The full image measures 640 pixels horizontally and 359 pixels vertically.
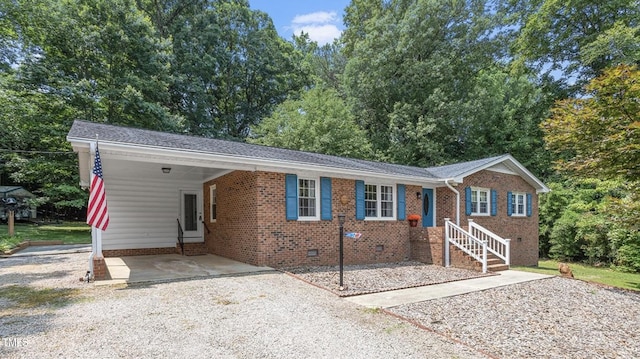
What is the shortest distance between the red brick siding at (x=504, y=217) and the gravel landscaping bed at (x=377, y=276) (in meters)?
3.17

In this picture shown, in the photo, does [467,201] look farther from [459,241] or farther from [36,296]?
[36,296]

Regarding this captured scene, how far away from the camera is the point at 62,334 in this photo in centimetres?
398

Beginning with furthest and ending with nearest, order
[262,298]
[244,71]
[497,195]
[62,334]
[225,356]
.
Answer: [244,71], [497,195], [262,298], [62,334], [225,356]

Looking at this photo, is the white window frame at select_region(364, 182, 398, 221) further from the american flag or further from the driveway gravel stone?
the american flag

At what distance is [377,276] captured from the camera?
8289 mm

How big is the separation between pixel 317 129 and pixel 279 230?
1334 centimetres

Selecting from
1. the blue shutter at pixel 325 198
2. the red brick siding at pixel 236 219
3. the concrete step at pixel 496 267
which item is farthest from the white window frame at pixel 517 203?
the red brick siding at pixel 236 219

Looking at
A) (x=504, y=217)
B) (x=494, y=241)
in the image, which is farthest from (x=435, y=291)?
(x=504, y=217)

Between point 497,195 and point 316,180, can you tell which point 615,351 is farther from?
point 497,195

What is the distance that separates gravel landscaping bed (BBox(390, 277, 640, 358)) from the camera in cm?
414

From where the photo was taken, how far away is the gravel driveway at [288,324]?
12.3 feet

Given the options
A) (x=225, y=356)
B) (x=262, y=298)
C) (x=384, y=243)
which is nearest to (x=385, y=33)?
(x=384, y=243)

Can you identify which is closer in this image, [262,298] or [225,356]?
[225,356]

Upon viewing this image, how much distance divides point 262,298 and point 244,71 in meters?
24.8
